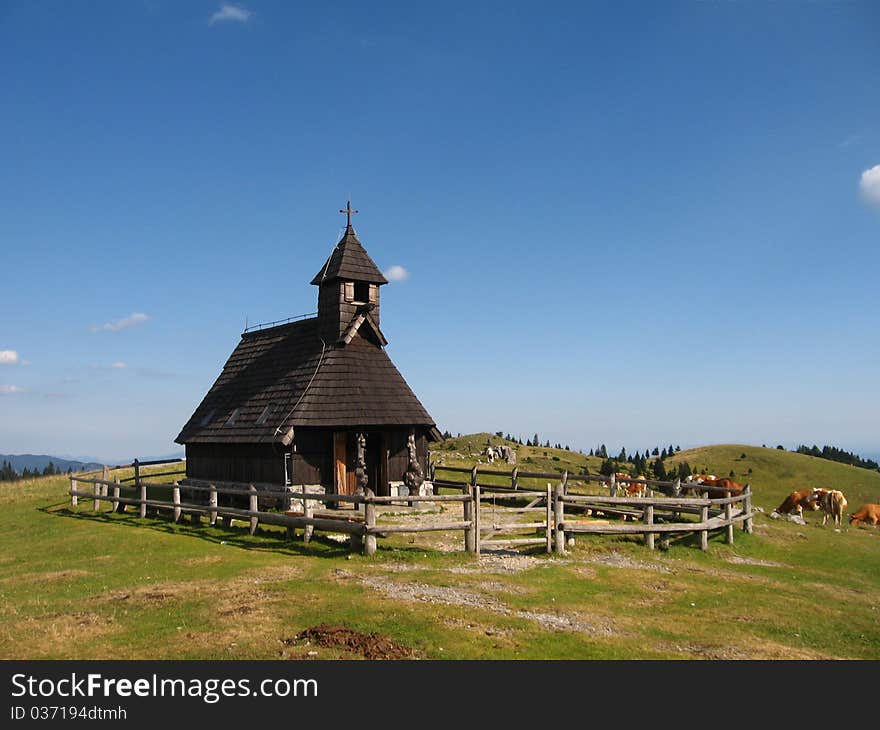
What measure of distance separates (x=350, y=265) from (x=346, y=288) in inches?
45.3

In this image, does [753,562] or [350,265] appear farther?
[350,265]

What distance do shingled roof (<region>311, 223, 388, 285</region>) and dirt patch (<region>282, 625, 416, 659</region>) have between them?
64.6 feet

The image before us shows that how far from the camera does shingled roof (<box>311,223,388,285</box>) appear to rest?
1116 inches

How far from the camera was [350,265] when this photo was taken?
28.6 m

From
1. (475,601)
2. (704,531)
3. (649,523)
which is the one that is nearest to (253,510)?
(475,601)

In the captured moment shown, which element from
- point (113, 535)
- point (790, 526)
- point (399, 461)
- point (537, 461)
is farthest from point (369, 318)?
point (537, 461)

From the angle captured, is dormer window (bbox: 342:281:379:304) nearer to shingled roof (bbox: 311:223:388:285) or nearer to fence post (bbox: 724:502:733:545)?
shingled roof (bbox: 311:223:388:285)

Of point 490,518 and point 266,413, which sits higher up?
point 266,413

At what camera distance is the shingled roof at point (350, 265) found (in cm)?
2834

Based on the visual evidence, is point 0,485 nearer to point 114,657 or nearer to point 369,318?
point 369,318

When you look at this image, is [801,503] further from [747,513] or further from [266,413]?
[266,413]

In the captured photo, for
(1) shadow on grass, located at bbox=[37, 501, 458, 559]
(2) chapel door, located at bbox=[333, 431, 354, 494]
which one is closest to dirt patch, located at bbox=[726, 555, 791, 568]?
(1) shadow on grass, located at bbox=[37, 501, 458, 559]

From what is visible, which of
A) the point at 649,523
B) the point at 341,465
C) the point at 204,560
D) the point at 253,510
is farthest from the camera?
the point at 341,465

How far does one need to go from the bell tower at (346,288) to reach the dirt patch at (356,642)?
18.4 metres
